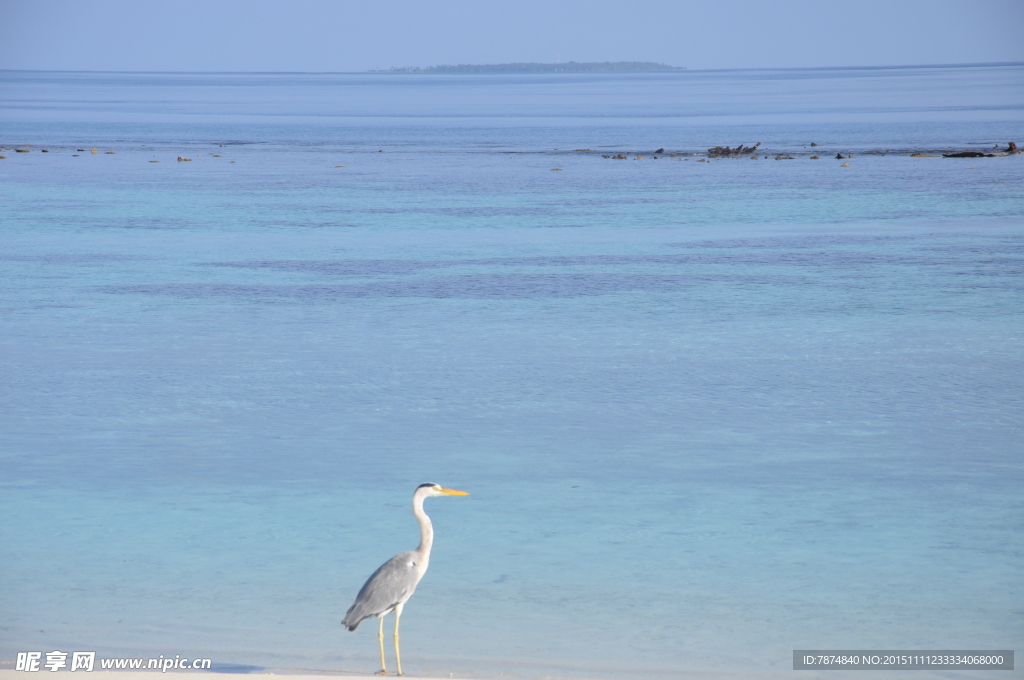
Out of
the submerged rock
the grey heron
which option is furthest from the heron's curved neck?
the submerged rock

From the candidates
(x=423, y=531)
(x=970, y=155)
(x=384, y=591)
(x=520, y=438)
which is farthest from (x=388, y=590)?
(x=970, y=155)

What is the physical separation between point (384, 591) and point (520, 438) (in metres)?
→ 6.02

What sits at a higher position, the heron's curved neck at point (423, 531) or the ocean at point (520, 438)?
the heron's curved neck at point (423, 531)

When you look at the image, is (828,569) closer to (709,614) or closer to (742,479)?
(709,614)

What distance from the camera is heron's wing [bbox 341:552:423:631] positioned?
21.6 ft

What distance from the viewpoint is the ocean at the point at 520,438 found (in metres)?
8.05

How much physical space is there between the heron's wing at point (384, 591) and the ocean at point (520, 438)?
0.86 metres

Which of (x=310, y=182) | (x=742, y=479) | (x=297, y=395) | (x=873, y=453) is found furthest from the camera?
(x=310, y=182)

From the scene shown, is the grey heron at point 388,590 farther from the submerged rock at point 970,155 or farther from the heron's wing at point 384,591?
the submerged rock at point 970,155

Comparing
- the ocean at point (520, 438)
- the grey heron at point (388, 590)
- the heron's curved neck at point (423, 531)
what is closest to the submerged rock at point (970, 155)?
the ocean at point (520, 438)

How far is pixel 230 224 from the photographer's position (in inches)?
1257

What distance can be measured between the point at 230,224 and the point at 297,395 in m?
18.9

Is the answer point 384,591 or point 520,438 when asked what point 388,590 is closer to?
point 384,591

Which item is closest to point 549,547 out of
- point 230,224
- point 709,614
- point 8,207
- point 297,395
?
point 709,614
